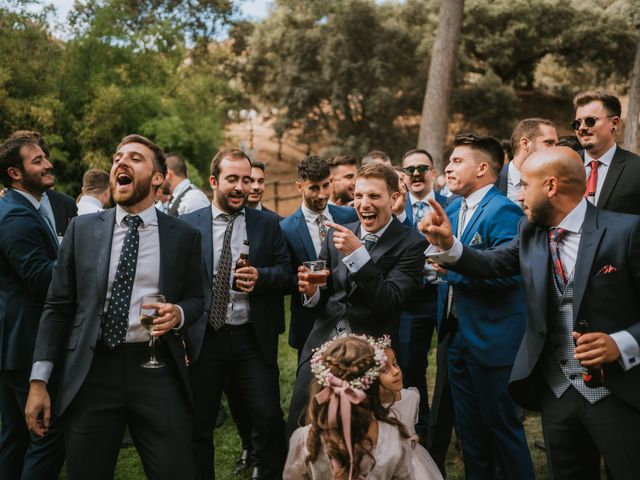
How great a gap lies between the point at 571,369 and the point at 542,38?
23.7 m

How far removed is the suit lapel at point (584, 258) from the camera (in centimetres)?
323

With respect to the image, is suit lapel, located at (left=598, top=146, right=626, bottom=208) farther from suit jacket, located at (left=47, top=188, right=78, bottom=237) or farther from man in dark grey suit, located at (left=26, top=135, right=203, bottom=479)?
suit jacket, located at (left=47, top=188, right=78, bottom=237)

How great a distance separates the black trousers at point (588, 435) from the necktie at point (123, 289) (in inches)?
94.8

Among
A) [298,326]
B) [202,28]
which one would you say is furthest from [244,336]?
[202,28]

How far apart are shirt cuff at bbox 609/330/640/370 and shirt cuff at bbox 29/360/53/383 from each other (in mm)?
3037

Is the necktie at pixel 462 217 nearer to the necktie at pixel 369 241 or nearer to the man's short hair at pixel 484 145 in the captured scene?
the man's short hair at pixel 484 145

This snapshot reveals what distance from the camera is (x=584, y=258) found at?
10.7ft

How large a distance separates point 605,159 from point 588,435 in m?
2.47

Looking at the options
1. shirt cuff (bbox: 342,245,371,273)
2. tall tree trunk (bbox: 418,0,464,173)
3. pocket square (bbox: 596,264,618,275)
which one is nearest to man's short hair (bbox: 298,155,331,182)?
shirt cuff (bbox: 342,245,371,273)

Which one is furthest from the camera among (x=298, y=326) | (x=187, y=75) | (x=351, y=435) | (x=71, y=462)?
(x=187, y=75)

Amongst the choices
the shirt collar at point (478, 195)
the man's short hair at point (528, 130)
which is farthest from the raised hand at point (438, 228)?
the man's short hair at point (528, 130)

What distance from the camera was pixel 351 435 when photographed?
10.9 feet

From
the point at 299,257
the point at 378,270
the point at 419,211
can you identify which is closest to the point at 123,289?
the point at 378,270

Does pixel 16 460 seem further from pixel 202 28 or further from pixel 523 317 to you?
pixel 202 28
